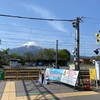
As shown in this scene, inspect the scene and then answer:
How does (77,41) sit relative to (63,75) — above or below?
above

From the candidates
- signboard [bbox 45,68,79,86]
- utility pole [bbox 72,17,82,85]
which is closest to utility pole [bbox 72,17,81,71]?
utility pole [bbox 72,17,82,85]

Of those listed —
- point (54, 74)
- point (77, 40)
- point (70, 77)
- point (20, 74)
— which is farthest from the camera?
point (20, 74)

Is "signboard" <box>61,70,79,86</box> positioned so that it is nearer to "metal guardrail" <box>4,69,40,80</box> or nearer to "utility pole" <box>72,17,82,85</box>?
"utility pole" <box>72,17,82,85</box>

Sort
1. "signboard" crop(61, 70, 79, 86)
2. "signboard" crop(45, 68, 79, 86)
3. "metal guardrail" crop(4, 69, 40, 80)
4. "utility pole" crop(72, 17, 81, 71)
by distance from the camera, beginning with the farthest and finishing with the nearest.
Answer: "metal guardrail" crop(4, 69, 40, 80)
"utility pole" crop(72, 17, 81, 71)
"signboard" crop(45, 68, 79, 86)
"signboard" crop(61, 70, 79, 86)

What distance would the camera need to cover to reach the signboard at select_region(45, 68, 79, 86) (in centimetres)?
1883

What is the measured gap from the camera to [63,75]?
21172 millimetres

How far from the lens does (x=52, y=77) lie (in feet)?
77.5

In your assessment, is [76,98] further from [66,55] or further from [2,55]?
[66,55]

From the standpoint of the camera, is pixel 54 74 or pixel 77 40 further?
pixel 54 74

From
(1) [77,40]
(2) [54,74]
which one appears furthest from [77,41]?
(2) [54,74]

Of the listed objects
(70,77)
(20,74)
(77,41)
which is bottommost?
(70,77)

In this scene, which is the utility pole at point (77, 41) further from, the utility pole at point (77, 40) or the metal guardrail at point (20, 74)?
the metal guardrail at point (20, 74)

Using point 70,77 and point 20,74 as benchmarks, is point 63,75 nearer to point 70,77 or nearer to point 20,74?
point 70,77

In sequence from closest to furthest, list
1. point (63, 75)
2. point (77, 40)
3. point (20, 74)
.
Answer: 1. point (63, 75)
2. point (77, 40)
3. point (20, 74)
